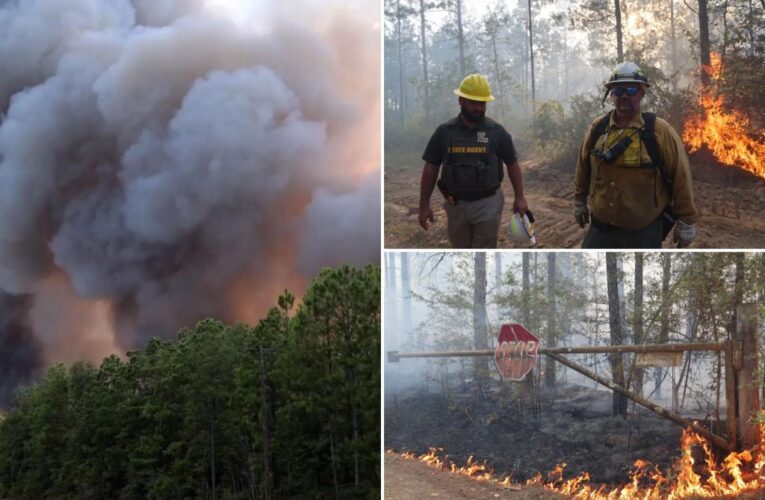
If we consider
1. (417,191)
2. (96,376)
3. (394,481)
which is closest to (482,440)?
(394,481)

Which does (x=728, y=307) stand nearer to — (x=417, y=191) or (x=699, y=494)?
(x=699, y=494)

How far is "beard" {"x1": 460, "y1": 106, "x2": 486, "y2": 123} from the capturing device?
16.9 ft

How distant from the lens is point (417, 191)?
606cm

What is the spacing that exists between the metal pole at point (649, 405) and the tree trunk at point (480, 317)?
588 mm

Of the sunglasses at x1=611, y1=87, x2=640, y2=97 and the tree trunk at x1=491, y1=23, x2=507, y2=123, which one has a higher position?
the tree trunk at x1=491, y1=23, x2=507, y2=123

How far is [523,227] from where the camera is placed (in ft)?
18.1

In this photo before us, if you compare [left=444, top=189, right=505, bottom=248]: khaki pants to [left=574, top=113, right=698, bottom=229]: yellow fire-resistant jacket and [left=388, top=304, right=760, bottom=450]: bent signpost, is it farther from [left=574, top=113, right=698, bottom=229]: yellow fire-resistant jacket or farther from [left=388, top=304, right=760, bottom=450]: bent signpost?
[left=388, top=304, right=760, bottom=450]: bent signpost

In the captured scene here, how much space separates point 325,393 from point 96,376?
8444 mm

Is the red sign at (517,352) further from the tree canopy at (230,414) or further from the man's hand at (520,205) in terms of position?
the tree canopy at (230,414)

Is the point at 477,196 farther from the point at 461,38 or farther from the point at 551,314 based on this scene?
the point at 461,38

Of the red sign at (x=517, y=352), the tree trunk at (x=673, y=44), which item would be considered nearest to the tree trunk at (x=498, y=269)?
the red sign at (x=517, y=352)

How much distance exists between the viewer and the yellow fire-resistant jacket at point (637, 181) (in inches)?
183

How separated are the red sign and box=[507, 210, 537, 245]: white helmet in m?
0.88

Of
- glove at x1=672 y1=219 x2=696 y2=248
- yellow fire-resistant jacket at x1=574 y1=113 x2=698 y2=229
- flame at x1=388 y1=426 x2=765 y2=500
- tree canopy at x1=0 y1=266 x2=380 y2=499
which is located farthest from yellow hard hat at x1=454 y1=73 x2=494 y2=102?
tree canopy at x1=0 y1=266 x2=380 y2=499
